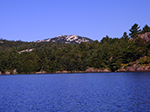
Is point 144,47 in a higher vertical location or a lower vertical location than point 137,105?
higher

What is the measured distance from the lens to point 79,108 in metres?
32.3

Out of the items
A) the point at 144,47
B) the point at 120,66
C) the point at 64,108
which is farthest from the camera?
the point at 120,66

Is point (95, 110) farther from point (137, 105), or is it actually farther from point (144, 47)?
point (144, 47)

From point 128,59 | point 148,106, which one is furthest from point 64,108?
point 128,59

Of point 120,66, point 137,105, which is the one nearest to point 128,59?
point 120,66

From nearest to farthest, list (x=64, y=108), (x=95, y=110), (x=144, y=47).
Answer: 1. (x=95, y=110)
2. (x=64, y=108)
3. (x=144, y=47)

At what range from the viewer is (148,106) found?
31.9 m

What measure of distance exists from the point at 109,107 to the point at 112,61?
16796 cm

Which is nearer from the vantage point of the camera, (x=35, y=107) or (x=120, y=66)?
(x=35, y=107)

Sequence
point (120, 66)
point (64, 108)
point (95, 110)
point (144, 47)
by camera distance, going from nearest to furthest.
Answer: point (95, 110)
point (64, 108)
point (144, 47)
point (120, 66)

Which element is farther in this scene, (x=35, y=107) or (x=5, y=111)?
(x=35, y=107)

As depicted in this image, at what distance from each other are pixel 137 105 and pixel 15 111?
1883cm

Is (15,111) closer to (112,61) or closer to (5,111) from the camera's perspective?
(5,111)

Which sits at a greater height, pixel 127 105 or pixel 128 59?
pixel 128 59
